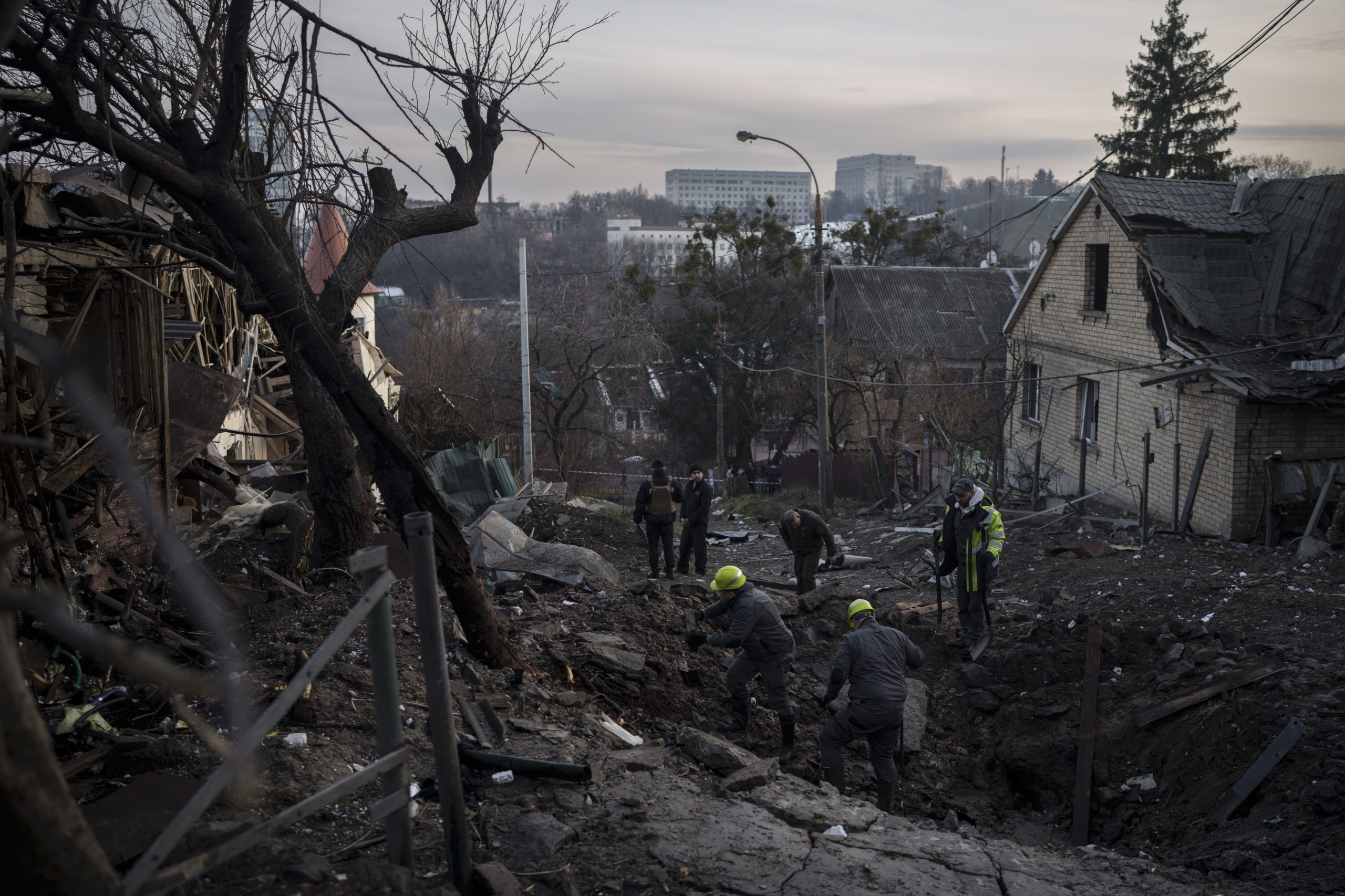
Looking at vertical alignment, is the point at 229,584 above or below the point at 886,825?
above

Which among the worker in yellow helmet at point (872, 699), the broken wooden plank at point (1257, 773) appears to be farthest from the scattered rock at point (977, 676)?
the broken wooden plank at point (1257, 773)

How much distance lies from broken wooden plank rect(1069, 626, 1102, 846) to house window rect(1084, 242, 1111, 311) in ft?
35.6

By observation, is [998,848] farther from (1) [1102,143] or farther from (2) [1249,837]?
(1) [1102,143]

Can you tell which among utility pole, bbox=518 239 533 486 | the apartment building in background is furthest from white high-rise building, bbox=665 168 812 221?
utility pole, bbox=518 239 533 486

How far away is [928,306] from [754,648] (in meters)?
28.0

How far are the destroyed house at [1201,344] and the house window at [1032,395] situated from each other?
2.50 feet

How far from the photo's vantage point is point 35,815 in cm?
180

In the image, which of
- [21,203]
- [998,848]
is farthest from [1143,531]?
[21,203]

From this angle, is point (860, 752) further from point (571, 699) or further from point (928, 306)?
point (928, 306)

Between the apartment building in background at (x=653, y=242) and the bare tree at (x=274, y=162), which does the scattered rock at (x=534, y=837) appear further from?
the apartment building in background at (x=653, y=242)

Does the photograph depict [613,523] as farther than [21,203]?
Yes

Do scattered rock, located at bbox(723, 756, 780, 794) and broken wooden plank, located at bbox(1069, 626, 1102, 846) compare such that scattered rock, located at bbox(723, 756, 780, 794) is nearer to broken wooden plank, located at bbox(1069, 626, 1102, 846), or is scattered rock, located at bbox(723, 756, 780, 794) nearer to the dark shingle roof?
broken wooden plank, located at bbox(1069, 626, 1102, 846)

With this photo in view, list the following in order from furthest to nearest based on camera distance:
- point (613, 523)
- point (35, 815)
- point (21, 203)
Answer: point (613, 523) → point (21, 203) → point (35, 815)

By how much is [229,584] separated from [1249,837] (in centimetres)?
702
